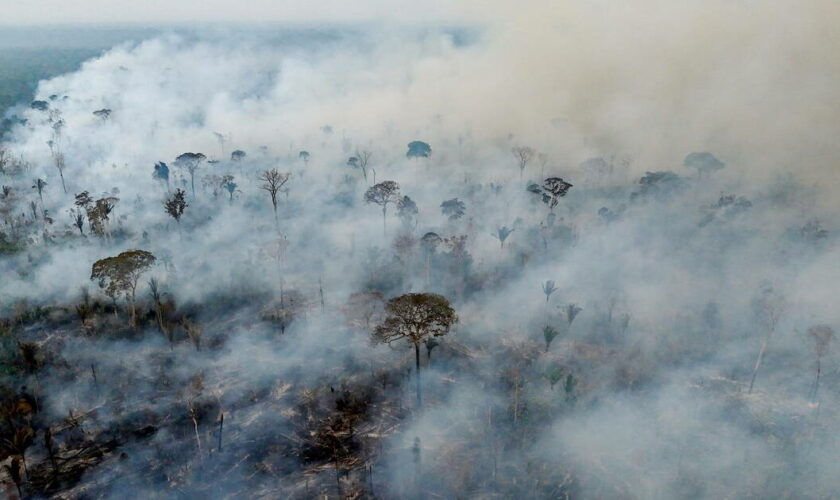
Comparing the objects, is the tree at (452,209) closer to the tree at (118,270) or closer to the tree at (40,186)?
the tree at (118,270)

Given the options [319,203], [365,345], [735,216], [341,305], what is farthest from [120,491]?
[735,216]

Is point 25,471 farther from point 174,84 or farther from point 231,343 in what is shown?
point 174,84

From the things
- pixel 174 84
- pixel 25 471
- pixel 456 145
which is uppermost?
pixel 174 84

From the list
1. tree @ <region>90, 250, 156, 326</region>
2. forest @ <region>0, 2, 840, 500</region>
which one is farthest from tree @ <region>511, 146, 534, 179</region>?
tree @ <region>90, 250, 156, 326</region>

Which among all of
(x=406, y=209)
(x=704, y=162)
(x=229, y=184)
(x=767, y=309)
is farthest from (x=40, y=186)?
(x=704, y=162)

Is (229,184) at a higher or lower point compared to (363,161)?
higher

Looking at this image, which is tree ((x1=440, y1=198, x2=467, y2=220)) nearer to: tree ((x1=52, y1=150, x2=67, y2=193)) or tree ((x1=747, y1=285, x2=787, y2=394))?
tree ((x1=747, y1=285, x2=787, y2=394))

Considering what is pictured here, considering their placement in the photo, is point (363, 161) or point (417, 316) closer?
point (417, 316)

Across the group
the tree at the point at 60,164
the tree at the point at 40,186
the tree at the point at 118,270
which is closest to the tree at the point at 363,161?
the tree at the point at 60,164

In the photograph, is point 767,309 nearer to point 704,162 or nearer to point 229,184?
point 704,162
